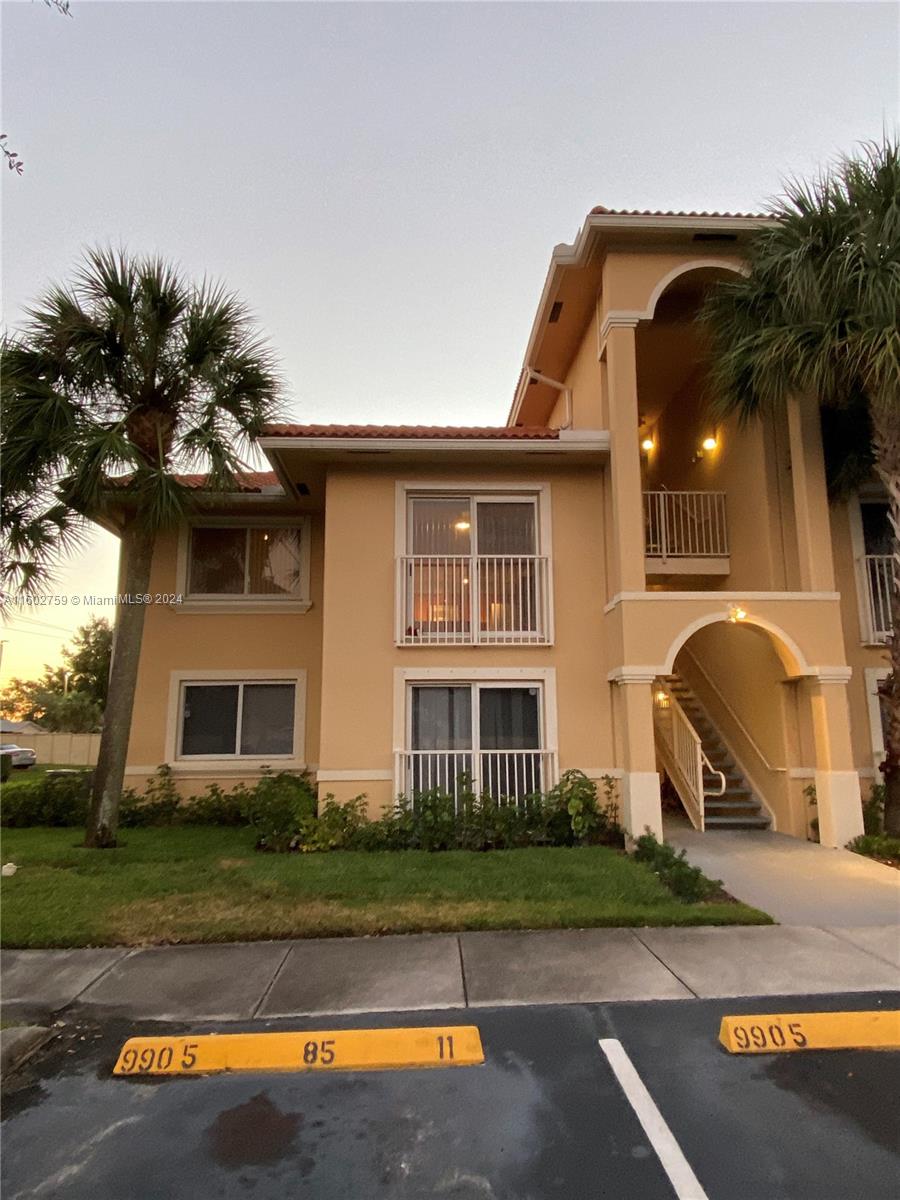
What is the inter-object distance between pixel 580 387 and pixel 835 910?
9044mm

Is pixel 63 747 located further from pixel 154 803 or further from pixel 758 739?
pixel 758 739

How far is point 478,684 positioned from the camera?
9844mm

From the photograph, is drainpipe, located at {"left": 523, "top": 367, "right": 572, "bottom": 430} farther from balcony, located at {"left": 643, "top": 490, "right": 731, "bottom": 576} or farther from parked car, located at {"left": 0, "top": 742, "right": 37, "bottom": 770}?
parked car, located at {"left": 0, "top": 742, "right": 37, "bottom": 770}

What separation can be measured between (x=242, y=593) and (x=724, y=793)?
339 inches

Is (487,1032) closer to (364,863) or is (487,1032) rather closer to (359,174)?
(364,863)

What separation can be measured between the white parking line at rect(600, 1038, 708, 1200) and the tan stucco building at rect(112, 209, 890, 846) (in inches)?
193

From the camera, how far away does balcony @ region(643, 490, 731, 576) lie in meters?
11.2

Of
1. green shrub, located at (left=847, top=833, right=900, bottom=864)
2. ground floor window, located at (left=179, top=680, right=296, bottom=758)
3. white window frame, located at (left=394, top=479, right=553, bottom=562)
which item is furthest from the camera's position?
ground floor window, located at (left=179, top=680, right=296, bottom=758)

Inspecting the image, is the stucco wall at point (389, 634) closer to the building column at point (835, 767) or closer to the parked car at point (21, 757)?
the building column at point (835, 767)

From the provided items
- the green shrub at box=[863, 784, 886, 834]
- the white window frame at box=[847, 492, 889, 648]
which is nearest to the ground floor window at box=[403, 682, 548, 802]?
the green shrub at box=[863, 784, 886, 834]

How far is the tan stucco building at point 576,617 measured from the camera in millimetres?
9031

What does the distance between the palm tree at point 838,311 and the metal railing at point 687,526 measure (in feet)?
8.12

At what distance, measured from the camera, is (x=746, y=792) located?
400 inches

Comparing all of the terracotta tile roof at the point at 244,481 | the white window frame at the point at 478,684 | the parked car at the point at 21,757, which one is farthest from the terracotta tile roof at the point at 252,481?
the parked car at the point at 21,757
